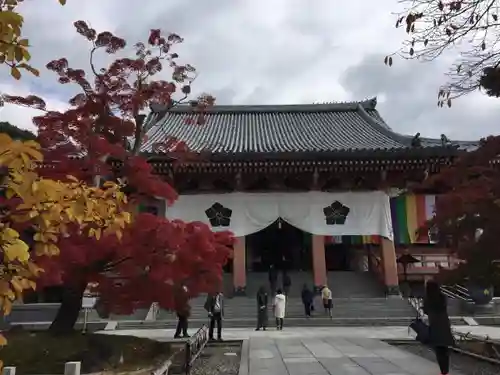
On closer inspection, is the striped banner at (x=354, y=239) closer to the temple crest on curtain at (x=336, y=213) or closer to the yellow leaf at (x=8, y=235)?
the temple crest on curtain at (x=336, y=213)

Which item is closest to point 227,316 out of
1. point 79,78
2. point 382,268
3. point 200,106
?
point 382,268

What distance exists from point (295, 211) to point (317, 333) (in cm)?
784

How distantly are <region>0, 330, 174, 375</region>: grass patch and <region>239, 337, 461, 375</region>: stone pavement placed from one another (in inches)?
73.9

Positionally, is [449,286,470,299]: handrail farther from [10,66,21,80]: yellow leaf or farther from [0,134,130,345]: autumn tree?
[10,66,21,80]: yellow leaf

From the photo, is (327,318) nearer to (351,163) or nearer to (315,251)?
(315,251)

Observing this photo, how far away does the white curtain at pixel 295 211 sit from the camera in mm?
20969

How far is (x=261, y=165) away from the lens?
1973cm

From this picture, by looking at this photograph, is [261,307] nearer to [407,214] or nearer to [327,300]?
[327,300]

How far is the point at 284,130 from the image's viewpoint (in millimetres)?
26906

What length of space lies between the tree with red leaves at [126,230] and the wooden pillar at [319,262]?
1237 cm

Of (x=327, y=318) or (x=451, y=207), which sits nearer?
(x=451, y=207)

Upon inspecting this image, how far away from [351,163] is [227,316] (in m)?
8.03

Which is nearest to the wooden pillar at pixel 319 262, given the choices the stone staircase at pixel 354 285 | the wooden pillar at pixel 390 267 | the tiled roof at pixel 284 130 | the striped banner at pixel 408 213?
the stone staircase at pixel 354 285

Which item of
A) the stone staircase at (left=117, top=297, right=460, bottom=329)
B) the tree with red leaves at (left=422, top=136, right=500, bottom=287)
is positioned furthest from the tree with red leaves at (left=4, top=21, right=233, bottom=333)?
the stone staircase at (left=117, top=297, right=460, bottom=329)
